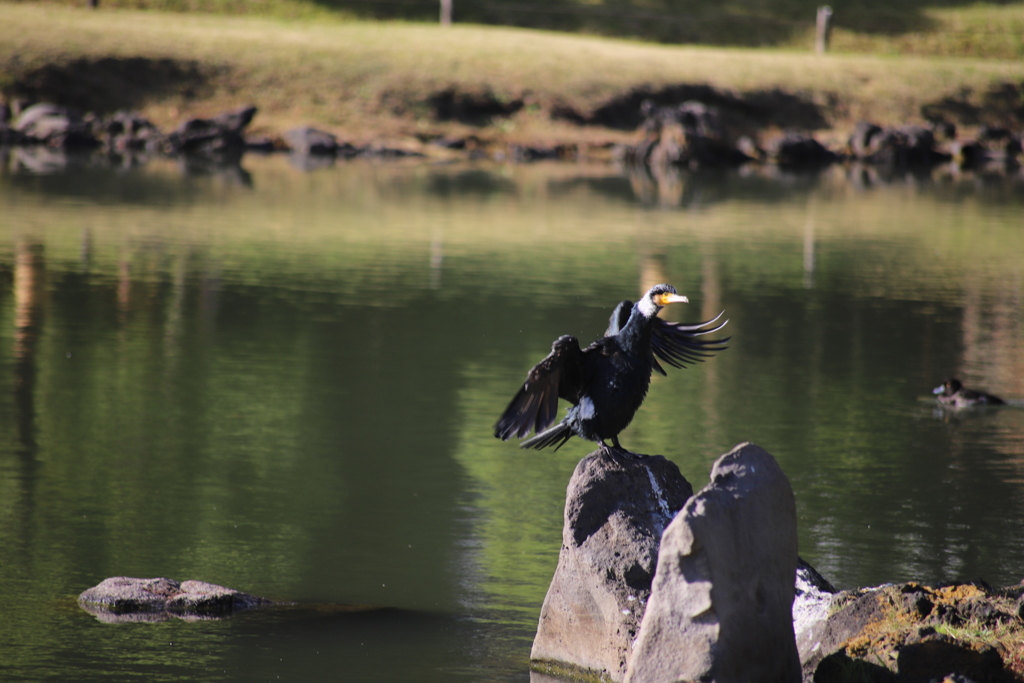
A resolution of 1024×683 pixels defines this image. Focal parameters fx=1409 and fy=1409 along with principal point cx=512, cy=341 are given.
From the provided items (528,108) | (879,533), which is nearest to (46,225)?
(879,533)

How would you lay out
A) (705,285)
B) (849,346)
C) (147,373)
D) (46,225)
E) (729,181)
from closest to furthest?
(147,373) < (849,346) < (705,285) < (46,225) < (729,181)

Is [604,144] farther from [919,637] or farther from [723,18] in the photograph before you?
[919,637]

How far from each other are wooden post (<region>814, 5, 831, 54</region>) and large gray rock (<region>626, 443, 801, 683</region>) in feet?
162

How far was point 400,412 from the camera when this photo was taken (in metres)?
12.2

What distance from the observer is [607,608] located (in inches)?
267

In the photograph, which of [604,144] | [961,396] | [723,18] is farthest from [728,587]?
[723,18]

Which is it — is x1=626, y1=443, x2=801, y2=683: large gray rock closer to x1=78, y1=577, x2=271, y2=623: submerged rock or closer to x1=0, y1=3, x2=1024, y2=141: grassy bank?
x1=78, y1=577, x2=271, y2=623: submerged rock

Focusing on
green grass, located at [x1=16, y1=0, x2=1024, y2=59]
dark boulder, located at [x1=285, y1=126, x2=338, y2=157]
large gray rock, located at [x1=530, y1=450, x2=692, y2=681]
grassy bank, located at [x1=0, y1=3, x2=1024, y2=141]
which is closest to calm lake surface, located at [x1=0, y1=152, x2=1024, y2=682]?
large gray rock, located at [x1=530, y1=450, x2=692, y2=681]

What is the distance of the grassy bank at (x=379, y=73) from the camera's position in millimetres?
42375

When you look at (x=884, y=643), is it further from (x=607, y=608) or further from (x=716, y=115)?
(x=716, y=115)

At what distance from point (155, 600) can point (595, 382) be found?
268 centimetres

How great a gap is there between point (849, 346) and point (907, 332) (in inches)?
47.5

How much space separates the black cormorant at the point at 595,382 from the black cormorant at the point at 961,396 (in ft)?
22.0

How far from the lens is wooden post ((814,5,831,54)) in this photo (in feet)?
176
